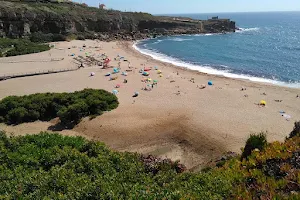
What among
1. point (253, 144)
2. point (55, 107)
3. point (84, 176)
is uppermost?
point (253, 144)

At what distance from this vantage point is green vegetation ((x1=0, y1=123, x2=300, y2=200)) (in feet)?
28.1

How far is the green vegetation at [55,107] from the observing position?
2269 centimetres

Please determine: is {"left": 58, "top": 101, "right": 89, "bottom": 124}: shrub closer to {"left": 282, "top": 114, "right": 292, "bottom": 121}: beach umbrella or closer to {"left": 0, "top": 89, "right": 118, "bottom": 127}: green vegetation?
{"left": 0, "top": 89, "right": 118, "bottom": 127}: green vegetation

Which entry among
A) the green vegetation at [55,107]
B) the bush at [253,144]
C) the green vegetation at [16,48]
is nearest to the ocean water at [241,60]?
the green vegetation at [16,48]

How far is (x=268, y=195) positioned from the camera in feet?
24.6

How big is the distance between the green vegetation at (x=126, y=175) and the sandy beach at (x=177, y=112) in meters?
4.33

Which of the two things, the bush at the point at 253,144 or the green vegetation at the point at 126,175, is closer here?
the green vegetation at the point at 126,175

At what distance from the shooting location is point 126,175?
39.5 ft

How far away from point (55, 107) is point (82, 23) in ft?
192

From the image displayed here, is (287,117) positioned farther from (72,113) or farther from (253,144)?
(72,113)

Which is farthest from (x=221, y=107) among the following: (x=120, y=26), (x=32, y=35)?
(x=120, y=26)

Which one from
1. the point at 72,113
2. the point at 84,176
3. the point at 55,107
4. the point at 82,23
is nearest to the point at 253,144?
the point at 84,176

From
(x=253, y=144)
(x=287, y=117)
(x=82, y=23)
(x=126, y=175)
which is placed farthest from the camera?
(x=82, y=23)

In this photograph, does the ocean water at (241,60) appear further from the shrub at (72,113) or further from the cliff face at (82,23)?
the shrub at (72,113)
